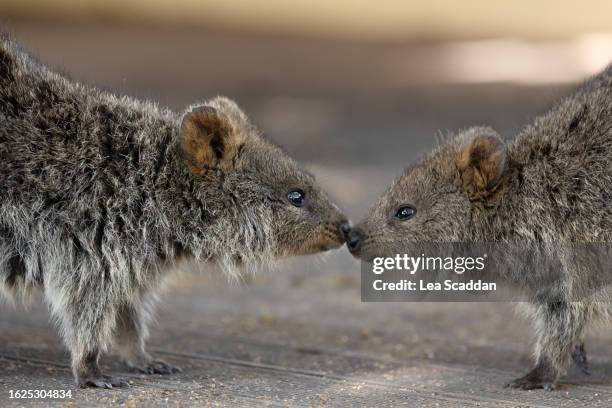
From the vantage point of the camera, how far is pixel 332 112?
80.9ft

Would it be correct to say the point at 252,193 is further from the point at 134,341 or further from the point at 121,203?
the point at 134,341

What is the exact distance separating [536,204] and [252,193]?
2316 millimetres

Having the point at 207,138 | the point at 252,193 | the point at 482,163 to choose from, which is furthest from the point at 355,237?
the point at 207,138

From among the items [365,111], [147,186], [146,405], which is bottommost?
[146,405]

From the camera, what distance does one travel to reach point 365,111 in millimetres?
24953

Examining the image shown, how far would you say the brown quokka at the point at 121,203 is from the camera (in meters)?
8.81

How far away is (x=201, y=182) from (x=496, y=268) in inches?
99.4

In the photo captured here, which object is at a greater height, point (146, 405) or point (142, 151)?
point (142, 151)

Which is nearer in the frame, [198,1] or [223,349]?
[223,349]

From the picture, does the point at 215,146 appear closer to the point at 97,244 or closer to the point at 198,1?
the point at 97,244

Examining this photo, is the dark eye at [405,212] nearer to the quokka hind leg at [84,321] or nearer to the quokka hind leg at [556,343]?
the quokka hind leg at [556,343]

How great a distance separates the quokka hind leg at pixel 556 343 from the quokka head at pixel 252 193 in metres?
1.86

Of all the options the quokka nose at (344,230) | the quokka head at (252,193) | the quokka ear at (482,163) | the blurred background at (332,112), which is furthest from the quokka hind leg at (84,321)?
the quokka ear at (482,163)

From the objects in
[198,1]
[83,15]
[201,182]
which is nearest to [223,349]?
[201,182]
